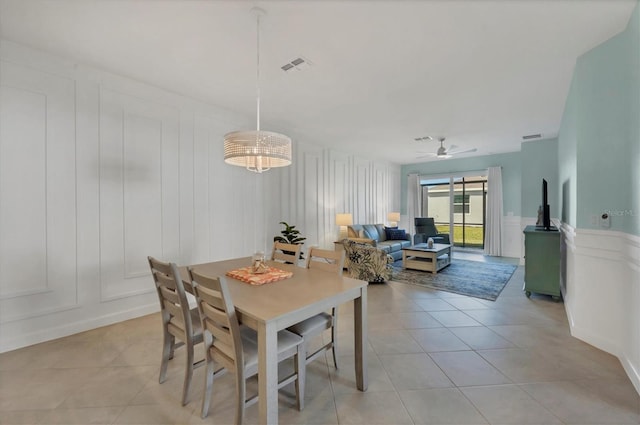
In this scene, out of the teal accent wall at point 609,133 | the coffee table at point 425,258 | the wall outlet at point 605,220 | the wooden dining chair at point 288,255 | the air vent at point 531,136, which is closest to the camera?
the teal accent wall at point 609,133

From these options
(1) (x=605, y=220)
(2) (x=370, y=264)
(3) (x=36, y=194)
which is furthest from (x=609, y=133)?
(3) (x=36, y=194)

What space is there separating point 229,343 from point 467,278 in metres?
4.50

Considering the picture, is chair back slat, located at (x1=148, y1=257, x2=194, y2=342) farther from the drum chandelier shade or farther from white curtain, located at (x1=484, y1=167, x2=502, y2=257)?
white curtain, located at (x1=484, y1=167, x2=502, y2=257)

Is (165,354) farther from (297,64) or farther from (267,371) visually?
(297,64)

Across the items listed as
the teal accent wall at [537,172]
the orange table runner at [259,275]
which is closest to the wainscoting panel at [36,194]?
the orange table runner at [259,275]

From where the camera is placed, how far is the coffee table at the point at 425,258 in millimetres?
5031

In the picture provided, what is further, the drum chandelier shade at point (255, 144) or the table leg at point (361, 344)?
the drum chandelier shade at point (255, 144)

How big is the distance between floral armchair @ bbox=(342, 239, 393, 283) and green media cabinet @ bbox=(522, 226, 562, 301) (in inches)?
76.5

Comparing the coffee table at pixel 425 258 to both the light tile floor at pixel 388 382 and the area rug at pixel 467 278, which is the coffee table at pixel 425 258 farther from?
the light tile floor at pixel 388 382

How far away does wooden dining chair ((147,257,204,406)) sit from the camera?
1.69 meters

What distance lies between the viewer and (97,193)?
9.27 feet

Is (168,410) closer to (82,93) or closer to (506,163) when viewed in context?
(82,93)

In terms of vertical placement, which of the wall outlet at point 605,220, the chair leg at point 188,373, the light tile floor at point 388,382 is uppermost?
the wall outlet at point 605,220

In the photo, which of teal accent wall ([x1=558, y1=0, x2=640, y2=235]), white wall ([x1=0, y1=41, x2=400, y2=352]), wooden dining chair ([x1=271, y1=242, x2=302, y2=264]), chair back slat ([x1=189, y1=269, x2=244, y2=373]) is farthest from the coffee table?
chair back slat ([x1=189, y1=269, x2=244, y2=373])
